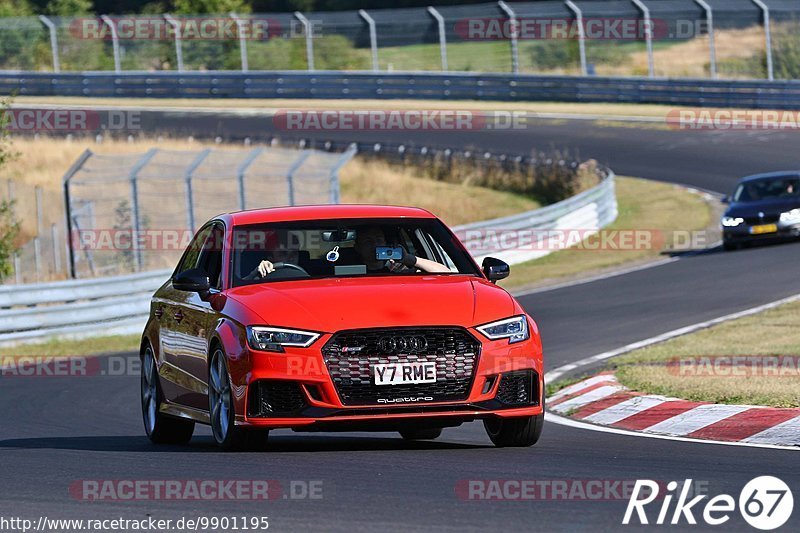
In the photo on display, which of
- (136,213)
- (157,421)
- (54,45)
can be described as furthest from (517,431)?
(54,45)

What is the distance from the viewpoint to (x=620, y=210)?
105ft

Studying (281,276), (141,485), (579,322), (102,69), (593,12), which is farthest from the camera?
(102,69)

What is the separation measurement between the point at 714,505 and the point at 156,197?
2018 centimetres

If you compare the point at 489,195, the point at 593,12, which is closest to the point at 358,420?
the point at 489,195

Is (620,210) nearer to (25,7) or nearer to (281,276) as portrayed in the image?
(281,276)

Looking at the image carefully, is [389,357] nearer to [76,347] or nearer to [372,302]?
[372,302]

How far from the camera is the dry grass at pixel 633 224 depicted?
25047 millimetres

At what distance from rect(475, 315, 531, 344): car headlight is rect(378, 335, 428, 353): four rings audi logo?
1.15 feet

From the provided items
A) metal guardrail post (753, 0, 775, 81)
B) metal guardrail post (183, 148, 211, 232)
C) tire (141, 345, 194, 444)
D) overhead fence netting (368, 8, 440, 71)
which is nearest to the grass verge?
metal guardrail post (183, 148, 211, 232)

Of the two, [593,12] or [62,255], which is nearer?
[62,255]

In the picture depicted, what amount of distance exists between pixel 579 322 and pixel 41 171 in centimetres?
2289

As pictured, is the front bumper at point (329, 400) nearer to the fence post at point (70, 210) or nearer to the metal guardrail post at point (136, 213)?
the metal guardrail post at point (136, 213)

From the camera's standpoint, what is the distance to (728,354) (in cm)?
1444

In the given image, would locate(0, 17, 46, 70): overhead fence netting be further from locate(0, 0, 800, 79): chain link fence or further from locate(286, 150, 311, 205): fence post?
locate(286, 150, 311, 205): fence post
